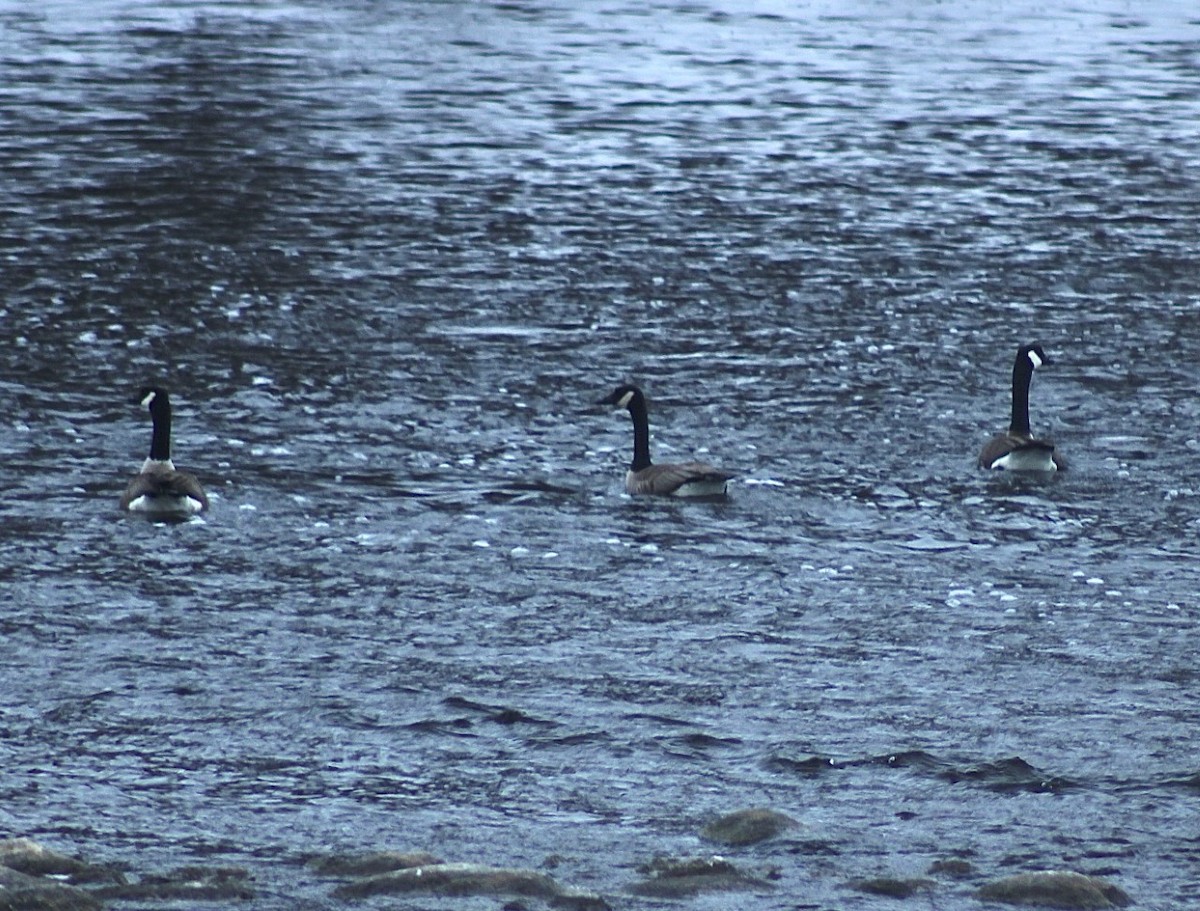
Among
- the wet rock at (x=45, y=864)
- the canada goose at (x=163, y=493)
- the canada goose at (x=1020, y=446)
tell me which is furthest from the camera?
the canada goose at (x=1020, y=446)

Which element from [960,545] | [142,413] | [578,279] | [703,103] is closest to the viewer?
[960,545]

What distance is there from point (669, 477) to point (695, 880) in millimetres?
8802

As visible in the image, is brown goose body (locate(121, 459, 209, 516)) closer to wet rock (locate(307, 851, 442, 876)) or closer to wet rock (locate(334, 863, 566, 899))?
wet rock (locate(307, 851, 442, 876))

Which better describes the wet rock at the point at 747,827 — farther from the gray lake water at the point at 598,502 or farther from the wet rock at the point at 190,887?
the wet rock at the point at 190,887

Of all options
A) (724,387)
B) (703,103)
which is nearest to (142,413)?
(724,387)

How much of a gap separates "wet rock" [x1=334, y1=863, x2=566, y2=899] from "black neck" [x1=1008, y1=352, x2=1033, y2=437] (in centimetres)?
1124

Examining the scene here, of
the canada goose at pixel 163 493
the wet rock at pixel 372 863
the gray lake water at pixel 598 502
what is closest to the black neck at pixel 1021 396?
the gray lake water at pixel 598 502

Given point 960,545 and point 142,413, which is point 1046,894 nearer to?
point 960,545

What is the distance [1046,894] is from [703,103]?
39256mm

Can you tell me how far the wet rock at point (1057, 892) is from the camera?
10719mm

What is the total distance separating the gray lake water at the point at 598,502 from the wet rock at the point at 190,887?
34 centimetres

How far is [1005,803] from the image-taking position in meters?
12.5

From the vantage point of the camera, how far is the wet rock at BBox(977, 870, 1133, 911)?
10.7 metres

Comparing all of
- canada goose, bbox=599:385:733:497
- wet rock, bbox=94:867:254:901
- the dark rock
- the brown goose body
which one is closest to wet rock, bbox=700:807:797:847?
the dark rock
